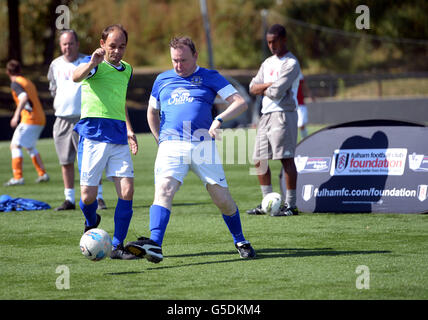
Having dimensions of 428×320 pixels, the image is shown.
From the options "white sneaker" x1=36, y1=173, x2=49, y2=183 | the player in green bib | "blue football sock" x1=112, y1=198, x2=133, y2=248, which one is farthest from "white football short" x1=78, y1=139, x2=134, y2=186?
"white sneaker" x1=36, y1=173, x2=49, y2=183

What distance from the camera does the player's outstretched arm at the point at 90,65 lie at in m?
6.64

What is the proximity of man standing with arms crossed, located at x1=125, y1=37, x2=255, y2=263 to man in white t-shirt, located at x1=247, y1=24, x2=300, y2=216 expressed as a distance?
2.75 m

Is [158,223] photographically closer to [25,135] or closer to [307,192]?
[307,192]

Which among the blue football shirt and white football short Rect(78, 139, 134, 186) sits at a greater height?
the blue football shirt

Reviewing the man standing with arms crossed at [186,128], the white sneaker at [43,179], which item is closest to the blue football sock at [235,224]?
the man standing with arms crossed at [186,128]

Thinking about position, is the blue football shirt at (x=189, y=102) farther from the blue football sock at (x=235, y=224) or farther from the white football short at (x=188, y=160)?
the blue football sock at (x=235, y=224)

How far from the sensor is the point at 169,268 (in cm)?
649

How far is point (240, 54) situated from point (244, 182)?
42.1 metres

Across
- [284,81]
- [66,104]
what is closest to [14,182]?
[66,104]

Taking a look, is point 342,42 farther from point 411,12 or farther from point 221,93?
point 221,93

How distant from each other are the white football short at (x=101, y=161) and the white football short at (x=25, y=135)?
7.34m

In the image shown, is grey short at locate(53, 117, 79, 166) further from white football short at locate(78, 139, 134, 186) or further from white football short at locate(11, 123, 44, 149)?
white football short at locate(11, 123, 44, 149)

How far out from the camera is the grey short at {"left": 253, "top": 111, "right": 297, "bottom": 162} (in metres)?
9.52
